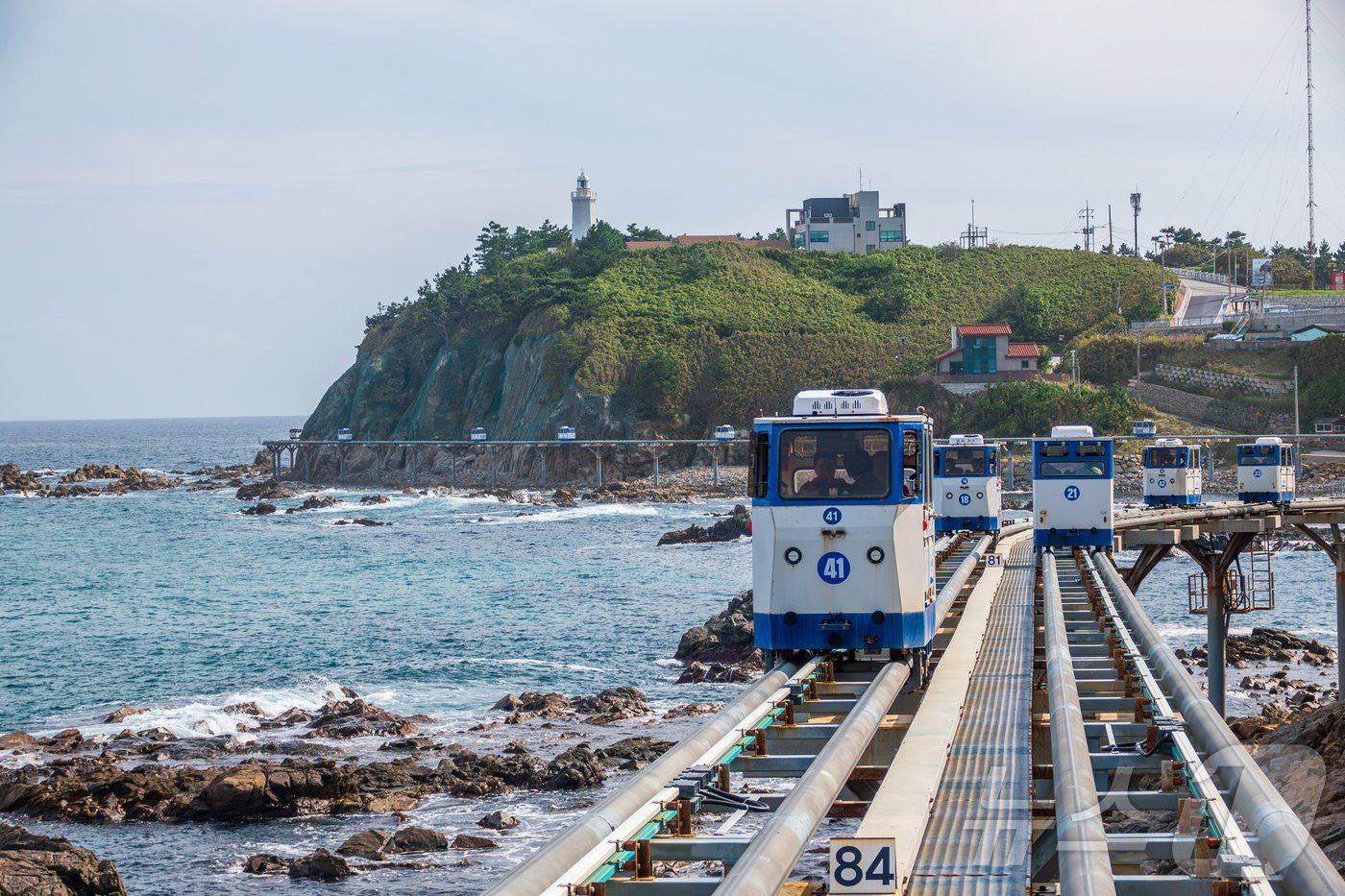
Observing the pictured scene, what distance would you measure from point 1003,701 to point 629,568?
53.9 meters

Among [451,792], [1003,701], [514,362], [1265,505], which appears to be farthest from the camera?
[514,362]

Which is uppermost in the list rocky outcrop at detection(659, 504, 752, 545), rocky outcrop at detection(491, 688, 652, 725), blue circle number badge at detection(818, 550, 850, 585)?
blue circle number badge at detection(818, 550, 850, 585)

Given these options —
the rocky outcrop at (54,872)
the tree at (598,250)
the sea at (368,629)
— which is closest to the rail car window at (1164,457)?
Result: the sea at (368,629)

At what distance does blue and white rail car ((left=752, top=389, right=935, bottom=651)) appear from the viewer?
52.0 feet

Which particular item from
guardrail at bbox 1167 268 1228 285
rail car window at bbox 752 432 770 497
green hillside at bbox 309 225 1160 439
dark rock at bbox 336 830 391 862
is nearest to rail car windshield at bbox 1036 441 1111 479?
dark rock at bbox 336 830 391 862

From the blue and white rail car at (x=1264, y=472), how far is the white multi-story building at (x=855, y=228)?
124 m

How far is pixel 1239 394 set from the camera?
10812 cm

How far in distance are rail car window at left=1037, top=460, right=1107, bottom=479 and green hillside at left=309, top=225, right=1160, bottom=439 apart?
303 feet

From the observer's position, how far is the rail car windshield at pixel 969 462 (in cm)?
4475

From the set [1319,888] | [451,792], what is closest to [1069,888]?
[1319,888]

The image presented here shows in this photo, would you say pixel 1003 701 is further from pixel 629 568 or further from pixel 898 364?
pixel 898 364

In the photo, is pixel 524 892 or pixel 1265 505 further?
pixel 1265 505

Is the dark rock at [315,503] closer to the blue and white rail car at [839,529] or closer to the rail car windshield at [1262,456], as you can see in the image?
the rail car windshield at [1262,456]

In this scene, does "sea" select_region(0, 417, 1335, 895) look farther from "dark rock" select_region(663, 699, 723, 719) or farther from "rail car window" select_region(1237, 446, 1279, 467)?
"rail car window" select_region(1237, 446, 1279, 467)
